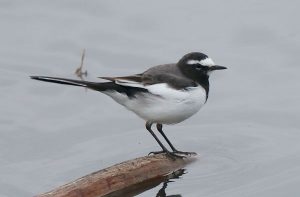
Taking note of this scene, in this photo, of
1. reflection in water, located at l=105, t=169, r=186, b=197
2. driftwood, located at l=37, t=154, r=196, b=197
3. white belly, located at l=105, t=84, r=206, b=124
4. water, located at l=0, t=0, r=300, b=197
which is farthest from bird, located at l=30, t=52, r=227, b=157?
water, located at l=0, t=0, r=300, b=197

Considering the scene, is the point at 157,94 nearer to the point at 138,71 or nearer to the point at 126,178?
the point at 126,178

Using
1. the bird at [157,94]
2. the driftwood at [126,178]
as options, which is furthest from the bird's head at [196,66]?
the driftwood at [126,178]

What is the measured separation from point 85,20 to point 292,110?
3771 mm

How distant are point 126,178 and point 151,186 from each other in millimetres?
666

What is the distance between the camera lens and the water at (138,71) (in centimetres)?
1080

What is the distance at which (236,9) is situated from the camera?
1467cm

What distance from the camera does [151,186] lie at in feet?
32.3

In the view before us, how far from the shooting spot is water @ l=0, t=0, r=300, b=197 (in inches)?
425

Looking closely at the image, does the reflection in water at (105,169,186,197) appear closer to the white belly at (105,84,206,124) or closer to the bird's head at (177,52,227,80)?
the white belly at (105,84,206,124)

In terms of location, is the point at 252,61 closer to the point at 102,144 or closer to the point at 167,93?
the point at 102,144

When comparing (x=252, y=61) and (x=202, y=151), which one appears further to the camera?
(x=252, y=61)

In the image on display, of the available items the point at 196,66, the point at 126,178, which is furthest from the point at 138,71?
the point at 126,178

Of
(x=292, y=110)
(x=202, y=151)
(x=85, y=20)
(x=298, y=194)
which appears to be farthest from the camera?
(x=85, y=20)

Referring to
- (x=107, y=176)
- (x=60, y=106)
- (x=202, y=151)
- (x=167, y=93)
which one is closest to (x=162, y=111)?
(x=167, y=93)
